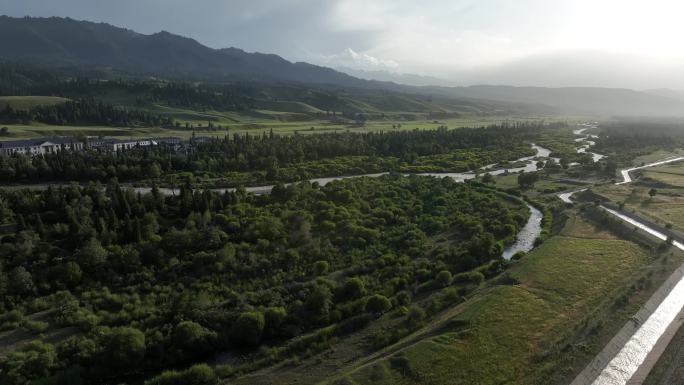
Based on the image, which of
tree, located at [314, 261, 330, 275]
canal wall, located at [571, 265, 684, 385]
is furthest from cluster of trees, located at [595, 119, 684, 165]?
tree, located at [314, 261, 330, 275]

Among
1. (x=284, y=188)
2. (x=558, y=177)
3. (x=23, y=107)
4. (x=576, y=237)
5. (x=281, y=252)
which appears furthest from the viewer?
(x=23, y=107)

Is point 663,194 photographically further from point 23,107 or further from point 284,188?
point 23,107

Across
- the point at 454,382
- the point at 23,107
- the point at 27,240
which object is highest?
the point at 23,107

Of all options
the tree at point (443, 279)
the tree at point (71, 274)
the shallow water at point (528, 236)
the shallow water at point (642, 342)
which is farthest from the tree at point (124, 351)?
the shallow water at point (528, 236)

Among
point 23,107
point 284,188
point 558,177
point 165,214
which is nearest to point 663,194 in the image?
point 558,177

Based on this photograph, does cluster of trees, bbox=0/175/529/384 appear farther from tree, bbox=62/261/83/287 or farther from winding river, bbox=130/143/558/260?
winding river, bbox=130/143/558/260

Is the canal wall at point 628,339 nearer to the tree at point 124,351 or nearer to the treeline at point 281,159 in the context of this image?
the tree at point 124,351

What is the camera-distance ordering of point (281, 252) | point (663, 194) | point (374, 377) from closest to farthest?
point (374, 377) < point (281, 252) < point (663, 194)
